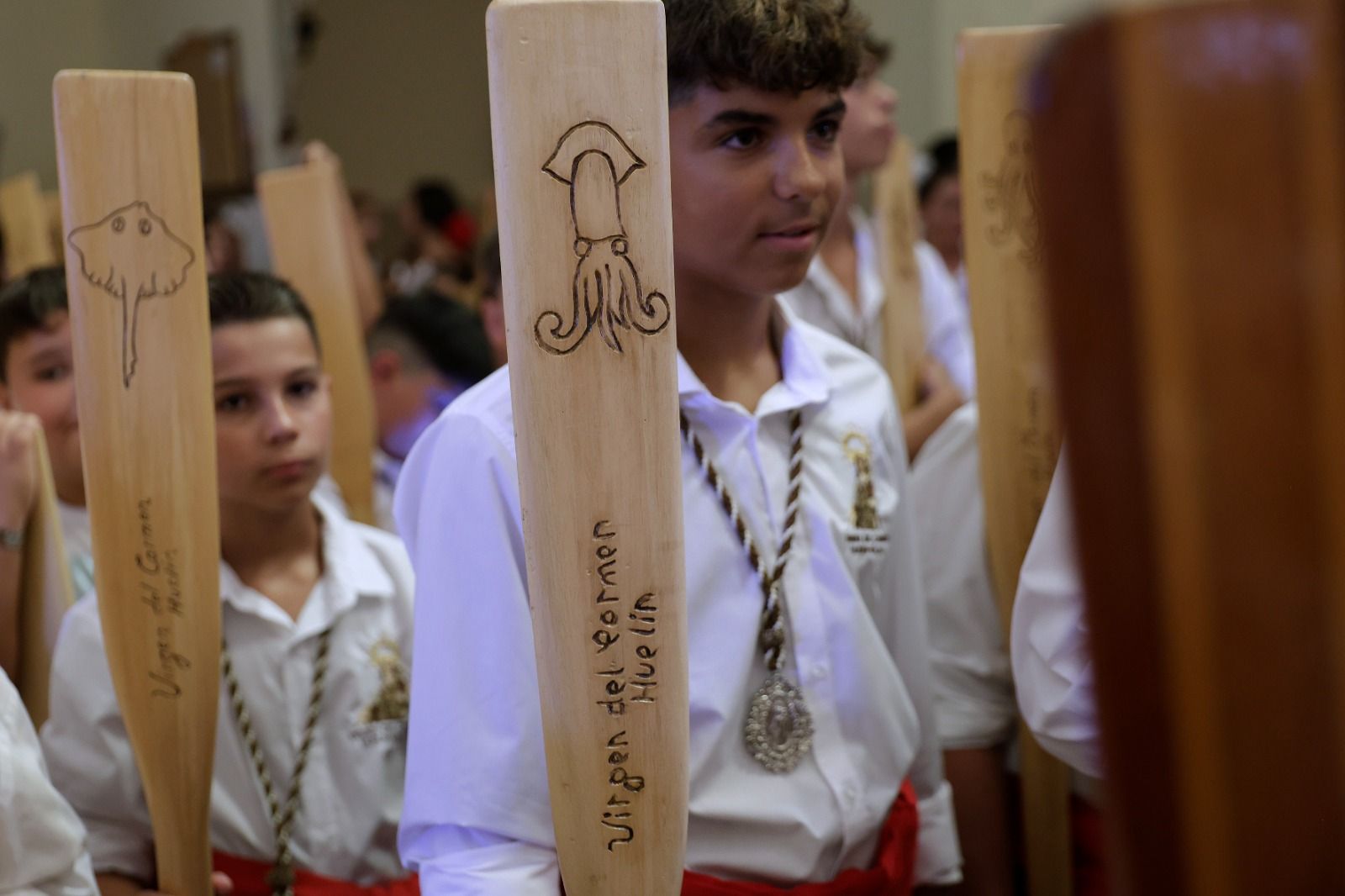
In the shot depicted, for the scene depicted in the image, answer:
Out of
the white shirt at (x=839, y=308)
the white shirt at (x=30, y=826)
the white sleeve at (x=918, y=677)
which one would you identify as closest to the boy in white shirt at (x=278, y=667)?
the white shirt at (x=30, y=826)

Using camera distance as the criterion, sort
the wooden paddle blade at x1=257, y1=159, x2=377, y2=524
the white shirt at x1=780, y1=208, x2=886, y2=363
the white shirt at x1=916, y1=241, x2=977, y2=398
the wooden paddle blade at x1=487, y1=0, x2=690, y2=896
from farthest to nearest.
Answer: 1. the white shirt at x1=916, y1=241, x2=977, y2=398
2. the white shirt at x1=780, y1=208, x2=886, y2=363
3. the wooden paddle blade at x1=257, y1=159, x2=377, y2=524
4. the wooden paddle blade at x1=487, y1=0, x2=690, y2=896

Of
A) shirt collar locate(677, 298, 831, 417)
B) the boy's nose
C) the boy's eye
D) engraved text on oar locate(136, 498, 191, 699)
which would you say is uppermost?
the boy's eye

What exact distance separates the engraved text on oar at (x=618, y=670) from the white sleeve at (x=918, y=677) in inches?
19.6

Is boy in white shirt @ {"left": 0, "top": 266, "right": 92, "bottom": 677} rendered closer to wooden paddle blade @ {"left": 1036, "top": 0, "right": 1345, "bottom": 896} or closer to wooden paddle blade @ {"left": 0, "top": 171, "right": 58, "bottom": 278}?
wooden paddle blade @ {"left": 0, "top": 171, "right": 58, "bottom": 278}

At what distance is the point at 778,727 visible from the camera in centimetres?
119

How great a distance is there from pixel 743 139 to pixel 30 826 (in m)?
0.82

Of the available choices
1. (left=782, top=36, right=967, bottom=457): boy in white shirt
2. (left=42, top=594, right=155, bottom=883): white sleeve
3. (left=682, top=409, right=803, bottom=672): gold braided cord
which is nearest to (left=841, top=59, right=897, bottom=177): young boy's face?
(left=782, top=36, right=967, bottom=457): boy in white shirt

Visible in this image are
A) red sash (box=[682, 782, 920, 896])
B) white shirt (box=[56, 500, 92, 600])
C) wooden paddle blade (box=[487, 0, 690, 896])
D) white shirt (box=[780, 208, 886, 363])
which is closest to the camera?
wooden paddle blade (box=[487, 0, 690, 896])

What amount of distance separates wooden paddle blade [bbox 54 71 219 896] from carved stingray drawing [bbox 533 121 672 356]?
1.65ft

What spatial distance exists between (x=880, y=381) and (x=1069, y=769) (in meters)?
0.51

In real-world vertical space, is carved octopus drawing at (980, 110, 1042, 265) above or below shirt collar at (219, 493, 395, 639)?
above

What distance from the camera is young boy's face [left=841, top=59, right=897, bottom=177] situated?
2385mm

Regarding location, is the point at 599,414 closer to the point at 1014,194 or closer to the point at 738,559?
the point at 738,559

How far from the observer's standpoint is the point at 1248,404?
0.42m
